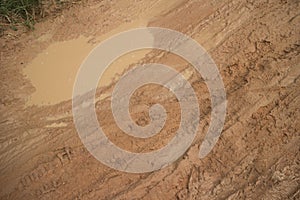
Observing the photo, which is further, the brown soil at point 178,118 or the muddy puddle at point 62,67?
the muddy puddle at point 62,67

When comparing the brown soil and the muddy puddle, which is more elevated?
the muddy puddle

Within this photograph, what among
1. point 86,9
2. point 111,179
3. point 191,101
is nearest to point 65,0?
point 86,9

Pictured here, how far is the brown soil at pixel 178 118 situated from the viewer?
265cm

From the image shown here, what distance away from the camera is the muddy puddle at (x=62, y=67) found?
11.2 feet

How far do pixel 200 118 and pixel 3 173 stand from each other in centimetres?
169

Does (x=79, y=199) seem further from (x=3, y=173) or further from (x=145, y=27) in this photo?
(x=145, y=27)

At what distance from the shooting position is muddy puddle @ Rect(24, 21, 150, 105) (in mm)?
3408

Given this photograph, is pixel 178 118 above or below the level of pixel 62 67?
below

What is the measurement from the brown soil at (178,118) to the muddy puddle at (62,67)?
24 millimetres

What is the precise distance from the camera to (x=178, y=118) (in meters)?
2.99

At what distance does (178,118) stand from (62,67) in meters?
1.37

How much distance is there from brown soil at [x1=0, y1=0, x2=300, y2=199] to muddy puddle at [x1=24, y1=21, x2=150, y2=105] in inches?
0.9

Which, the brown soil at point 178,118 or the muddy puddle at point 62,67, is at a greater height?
the muddy puddle at point 62,67

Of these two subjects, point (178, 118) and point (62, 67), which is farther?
point (62, 67)
